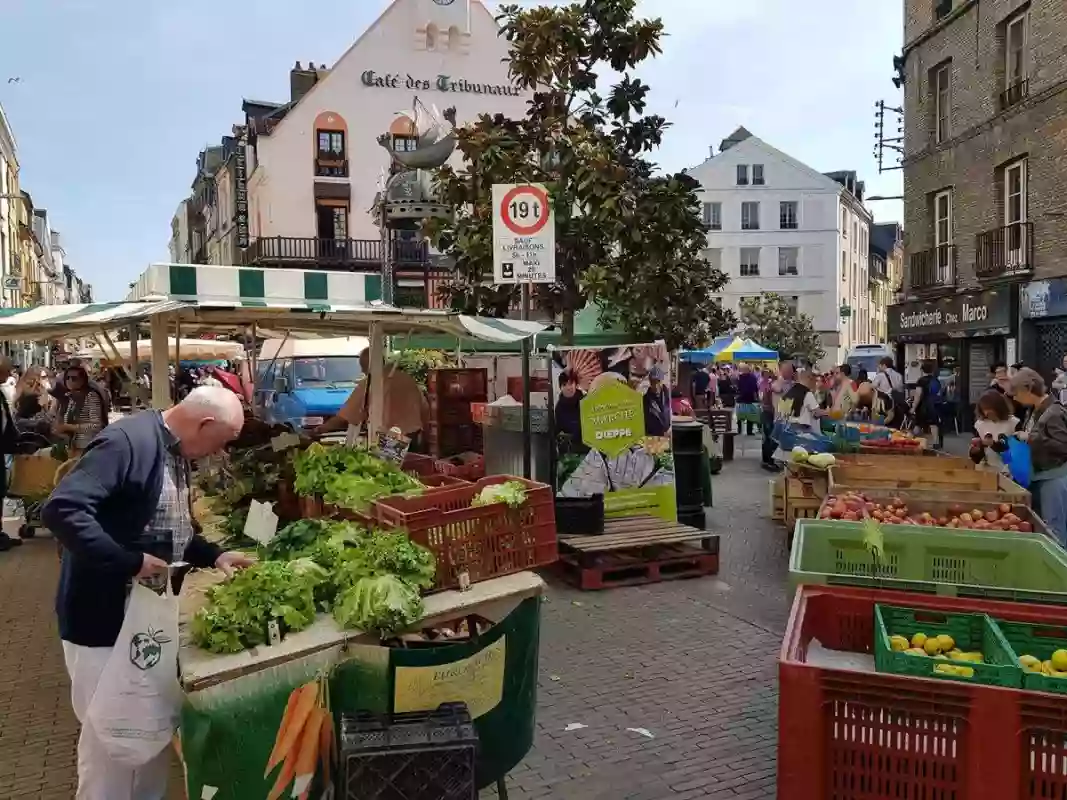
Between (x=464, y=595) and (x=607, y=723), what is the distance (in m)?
1.38

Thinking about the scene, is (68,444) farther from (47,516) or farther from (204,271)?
(47,516)

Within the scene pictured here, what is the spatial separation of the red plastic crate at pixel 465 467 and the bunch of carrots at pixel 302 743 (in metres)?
4.56

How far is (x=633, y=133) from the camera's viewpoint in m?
9.92

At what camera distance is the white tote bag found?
3025 millimetres

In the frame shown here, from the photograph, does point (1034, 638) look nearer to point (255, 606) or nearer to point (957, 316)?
point (255, 606)

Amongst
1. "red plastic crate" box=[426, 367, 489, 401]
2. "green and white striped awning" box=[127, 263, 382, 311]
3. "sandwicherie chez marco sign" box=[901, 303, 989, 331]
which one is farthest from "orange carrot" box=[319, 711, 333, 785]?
"sandwicherie chez marco sign" box=[901, 303, 989, 331]

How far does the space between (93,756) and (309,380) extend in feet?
45.5

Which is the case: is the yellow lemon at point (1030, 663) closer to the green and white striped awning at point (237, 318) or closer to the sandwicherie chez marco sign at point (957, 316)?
the green and white striped awning at point (237, 318)

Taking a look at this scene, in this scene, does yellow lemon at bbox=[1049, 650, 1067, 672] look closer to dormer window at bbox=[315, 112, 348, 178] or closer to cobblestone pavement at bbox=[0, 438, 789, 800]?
cobblestone pavement at bbox=[0, 438, 789, 800]

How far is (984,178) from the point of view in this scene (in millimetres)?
19969

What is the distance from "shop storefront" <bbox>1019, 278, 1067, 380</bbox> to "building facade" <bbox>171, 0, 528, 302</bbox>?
22056 mm

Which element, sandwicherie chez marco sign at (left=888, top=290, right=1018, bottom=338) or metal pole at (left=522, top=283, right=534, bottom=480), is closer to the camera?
metal pole at (left=522, top=283, right=534, bottom=480)

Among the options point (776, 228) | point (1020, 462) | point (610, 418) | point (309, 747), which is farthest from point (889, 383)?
point (776, 228)

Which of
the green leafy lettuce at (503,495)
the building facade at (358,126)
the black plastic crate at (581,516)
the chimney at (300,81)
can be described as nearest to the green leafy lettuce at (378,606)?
the green leafy lettuce at (503,495)
